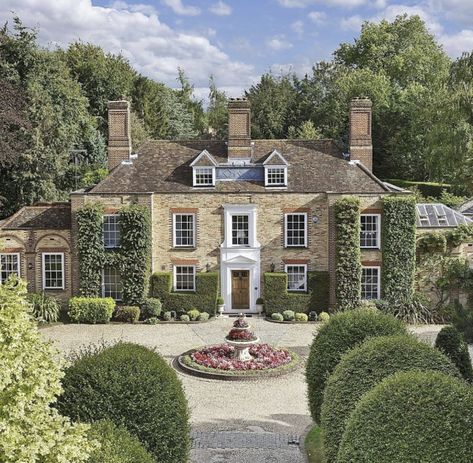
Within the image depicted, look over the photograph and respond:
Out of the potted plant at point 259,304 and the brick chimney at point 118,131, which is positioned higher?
the brick chimney at point 118,131

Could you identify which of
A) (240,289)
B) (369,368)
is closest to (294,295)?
(240,289)

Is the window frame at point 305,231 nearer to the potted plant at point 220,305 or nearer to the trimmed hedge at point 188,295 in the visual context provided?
the trimmed hedge at point 188,295

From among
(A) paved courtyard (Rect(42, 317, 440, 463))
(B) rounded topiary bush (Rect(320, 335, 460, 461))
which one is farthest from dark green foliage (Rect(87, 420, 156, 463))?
(B) rounded topiary bush (Rect(320, 335, 460, 461))

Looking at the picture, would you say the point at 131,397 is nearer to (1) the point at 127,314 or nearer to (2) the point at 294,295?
(1) the point at 127,314

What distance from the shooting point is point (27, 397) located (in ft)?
22.4

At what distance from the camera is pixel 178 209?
101 ft

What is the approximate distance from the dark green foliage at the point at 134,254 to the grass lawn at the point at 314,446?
15312 millimetres

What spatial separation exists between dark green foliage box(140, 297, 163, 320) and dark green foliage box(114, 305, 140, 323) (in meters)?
0.39

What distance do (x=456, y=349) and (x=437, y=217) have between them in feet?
53.8

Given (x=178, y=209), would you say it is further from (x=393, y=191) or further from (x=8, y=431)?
(x=8, y=431)

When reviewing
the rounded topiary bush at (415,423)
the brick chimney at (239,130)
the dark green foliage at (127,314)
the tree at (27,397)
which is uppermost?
the brick chimney at (239,130)

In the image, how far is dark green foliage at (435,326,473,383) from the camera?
52.3 ft

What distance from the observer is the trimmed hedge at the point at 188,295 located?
1193 inches

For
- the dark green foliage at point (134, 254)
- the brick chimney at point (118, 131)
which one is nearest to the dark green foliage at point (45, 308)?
the dark green foliage at point (134, 254)
